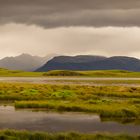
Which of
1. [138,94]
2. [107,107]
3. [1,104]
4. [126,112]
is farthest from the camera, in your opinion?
[138,94]

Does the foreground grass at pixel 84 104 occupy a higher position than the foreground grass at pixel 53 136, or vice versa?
the foreground grass at pixel 84 104

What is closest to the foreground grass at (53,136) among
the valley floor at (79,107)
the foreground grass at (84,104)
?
the valley floor at (79,107)

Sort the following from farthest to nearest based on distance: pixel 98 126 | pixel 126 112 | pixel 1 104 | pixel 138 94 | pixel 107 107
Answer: pixel 138 94 → pixel 1 104 → pixel 107 107 → pixel 126 112 → pixel 98 126

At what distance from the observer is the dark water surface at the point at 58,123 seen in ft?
127

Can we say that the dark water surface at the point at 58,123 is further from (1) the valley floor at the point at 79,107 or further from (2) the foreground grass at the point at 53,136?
Answer: (2) the foreground grass at the point at 53,136

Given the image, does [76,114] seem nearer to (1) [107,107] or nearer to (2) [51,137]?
(1) [107,107]

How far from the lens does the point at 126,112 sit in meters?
47.1

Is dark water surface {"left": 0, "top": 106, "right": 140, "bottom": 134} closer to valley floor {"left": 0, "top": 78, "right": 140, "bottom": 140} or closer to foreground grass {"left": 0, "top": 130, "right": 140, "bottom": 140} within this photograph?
valley floor {"left": 0, "top": 78, "right": 140, "bottom": 140}

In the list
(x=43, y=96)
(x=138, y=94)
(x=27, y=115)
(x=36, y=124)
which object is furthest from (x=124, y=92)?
(x=36, y=124)

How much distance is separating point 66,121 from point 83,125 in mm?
2896

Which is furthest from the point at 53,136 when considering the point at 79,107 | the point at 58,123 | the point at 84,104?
the point at 84,104

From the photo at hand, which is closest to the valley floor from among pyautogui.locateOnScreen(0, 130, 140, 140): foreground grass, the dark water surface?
pyautogui.locateOnScreen(0, 130, 140, 140): foreground grass

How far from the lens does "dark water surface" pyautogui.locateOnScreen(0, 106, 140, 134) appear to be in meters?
38.7

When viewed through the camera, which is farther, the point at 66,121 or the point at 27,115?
the point at 27,115
